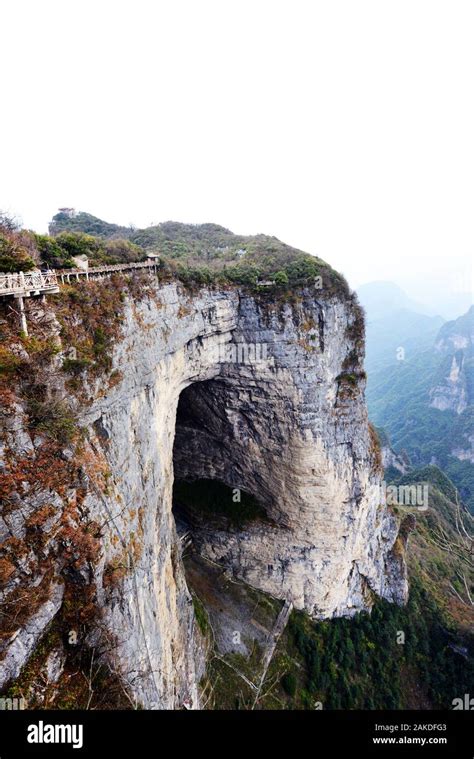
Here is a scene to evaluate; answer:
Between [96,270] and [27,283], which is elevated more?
[96,270]

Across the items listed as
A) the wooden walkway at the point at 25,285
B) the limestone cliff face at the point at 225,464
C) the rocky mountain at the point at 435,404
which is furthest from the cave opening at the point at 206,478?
the rocky mountain at the point at 435,404

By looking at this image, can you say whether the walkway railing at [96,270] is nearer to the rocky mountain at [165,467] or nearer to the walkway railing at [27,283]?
the rocky mountain at [165,467]

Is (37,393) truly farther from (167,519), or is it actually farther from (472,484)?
(472,484)

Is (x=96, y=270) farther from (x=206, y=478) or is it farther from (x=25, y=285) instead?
(x=206, y=478)

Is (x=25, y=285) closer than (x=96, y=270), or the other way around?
(x=25, y=285)

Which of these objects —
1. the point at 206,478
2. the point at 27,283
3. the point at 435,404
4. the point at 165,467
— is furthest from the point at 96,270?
the point at 435,404

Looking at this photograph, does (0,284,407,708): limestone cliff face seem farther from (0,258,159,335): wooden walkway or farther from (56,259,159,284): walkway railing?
(0,258,159,335): wooden walkway
